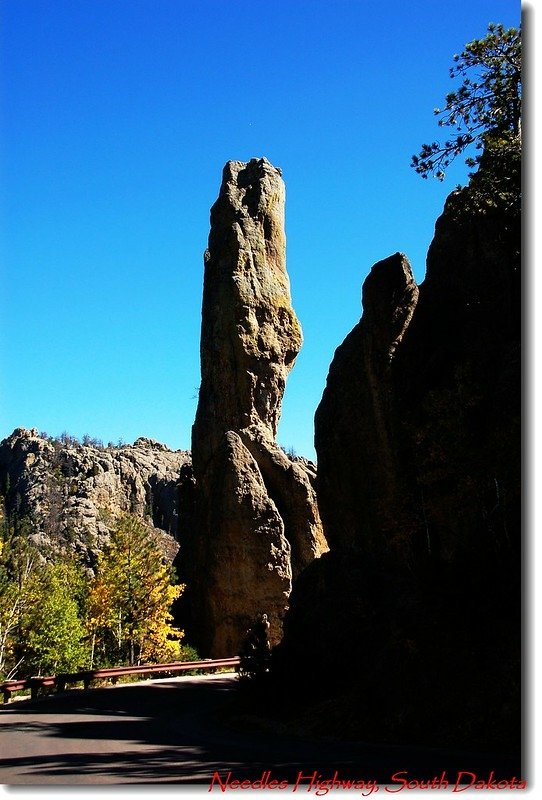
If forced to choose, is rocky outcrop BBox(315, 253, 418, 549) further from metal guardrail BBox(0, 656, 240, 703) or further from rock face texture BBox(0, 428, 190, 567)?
rock face texture BBox(0, 428, 190, 567)

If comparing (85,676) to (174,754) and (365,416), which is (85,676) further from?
(174,754)

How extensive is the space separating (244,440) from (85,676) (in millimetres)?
17582

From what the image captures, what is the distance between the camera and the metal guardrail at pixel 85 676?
2241cm

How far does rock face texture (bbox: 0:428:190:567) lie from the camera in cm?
8512

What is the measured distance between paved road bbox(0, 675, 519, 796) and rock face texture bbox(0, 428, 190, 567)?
6320 centimetres

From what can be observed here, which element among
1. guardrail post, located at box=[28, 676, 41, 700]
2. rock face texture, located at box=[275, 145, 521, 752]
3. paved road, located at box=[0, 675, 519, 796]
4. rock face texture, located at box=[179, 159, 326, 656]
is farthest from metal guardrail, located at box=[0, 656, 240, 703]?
rock face texture, located at box=[275, 145, 521, 752]

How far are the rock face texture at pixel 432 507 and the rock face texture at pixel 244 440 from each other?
8.85 m

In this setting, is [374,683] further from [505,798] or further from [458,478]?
[505,798]

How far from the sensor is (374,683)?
44.1 ft

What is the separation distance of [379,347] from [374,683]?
16213mm

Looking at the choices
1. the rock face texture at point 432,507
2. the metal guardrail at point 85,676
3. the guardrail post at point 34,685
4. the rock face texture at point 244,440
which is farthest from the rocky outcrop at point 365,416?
the guardrail post at point 34,685

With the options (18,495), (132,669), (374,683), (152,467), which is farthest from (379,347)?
A: (152,467)

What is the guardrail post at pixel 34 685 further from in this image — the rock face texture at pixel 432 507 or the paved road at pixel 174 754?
the rock face texture at pixel 432 507

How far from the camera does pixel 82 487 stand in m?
94.6
